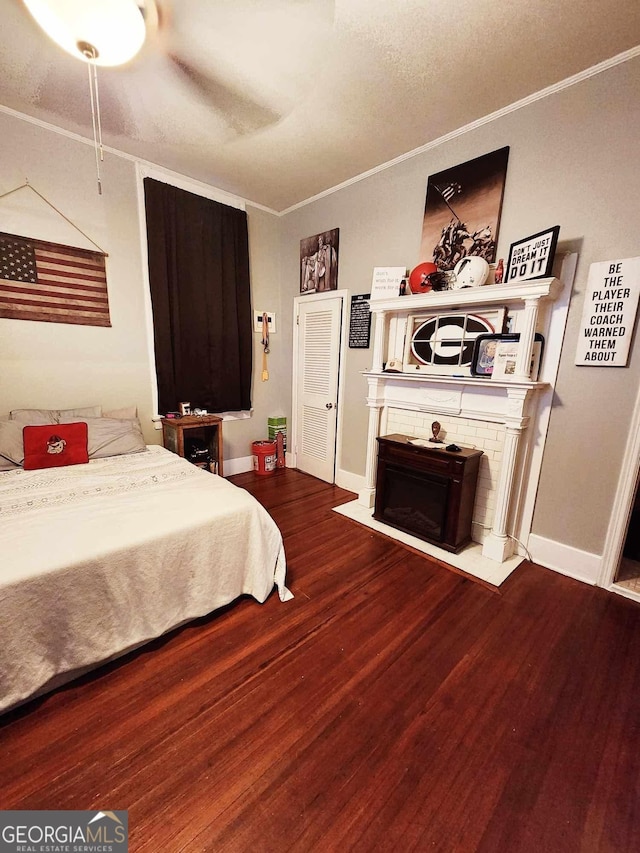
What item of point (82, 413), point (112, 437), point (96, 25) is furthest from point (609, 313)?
point (82, 413)

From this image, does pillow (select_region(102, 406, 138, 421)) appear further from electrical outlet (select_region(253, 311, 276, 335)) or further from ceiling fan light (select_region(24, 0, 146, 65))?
ceiling fan light (select_region(24, 0, 146, 65))

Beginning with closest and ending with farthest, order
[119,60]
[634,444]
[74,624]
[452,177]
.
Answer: [74,624], [119,60], [634,444], [452,177]

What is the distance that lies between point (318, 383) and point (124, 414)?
1903 millimetres

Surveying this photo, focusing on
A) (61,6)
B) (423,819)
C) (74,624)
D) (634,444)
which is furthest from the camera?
(634,444)

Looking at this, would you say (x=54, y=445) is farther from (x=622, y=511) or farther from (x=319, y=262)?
(x=622, y=511)

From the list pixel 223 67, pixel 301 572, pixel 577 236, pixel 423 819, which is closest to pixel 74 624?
pixel 301 572

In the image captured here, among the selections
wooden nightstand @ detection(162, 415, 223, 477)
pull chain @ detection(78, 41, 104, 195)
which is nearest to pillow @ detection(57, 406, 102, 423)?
wooden nightstand @ detection(162, 415, 223, 477)

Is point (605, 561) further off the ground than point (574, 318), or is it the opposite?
point (574, 318)

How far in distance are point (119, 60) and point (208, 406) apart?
2.53 metres

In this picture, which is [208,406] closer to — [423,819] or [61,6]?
[61,6]

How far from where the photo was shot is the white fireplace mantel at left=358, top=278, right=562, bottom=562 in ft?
6.84

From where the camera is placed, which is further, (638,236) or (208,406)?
(208,406)

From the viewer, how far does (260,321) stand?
12.8ft

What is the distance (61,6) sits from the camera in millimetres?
1190
